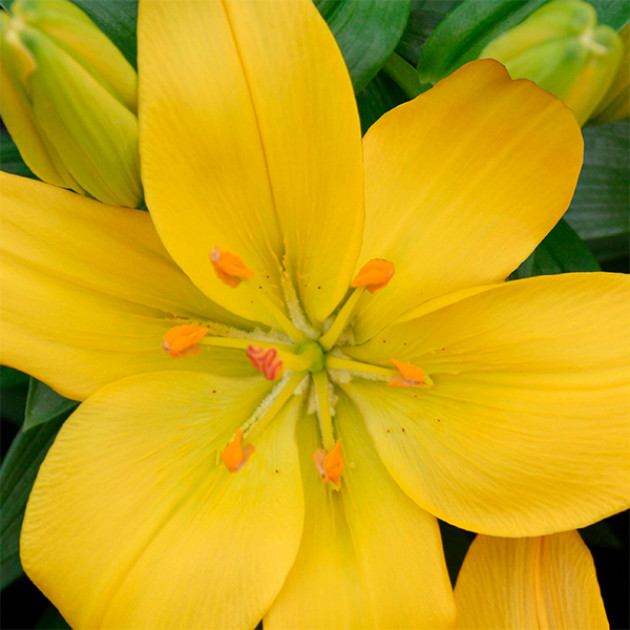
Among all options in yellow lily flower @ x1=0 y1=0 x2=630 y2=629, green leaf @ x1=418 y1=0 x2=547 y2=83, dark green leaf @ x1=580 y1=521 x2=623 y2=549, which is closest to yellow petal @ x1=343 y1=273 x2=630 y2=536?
yellow lily flower @ x1=0 y1=0 x2=630 y2=629

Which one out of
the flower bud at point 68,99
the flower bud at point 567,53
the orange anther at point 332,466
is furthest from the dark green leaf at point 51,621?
the flower bud at point 567,53

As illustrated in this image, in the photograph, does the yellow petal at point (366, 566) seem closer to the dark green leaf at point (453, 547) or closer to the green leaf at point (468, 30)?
the dark green leaf at point (453, 547)

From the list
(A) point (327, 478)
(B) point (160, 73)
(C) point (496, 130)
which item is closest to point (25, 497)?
(A) point (327, 478)

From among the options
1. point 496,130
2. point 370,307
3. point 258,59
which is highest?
point 258,59

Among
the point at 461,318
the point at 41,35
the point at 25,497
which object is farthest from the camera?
the point at 25,497

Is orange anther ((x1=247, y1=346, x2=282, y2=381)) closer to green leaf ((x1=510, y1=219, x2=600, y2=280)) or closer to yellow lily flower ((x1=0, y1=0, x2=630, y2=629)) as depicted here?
yellow lily flower ((x1=0, y1=0, x2=630, y2=629))

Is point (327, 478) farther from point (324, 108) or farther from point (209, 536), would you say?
point (324, 108)
